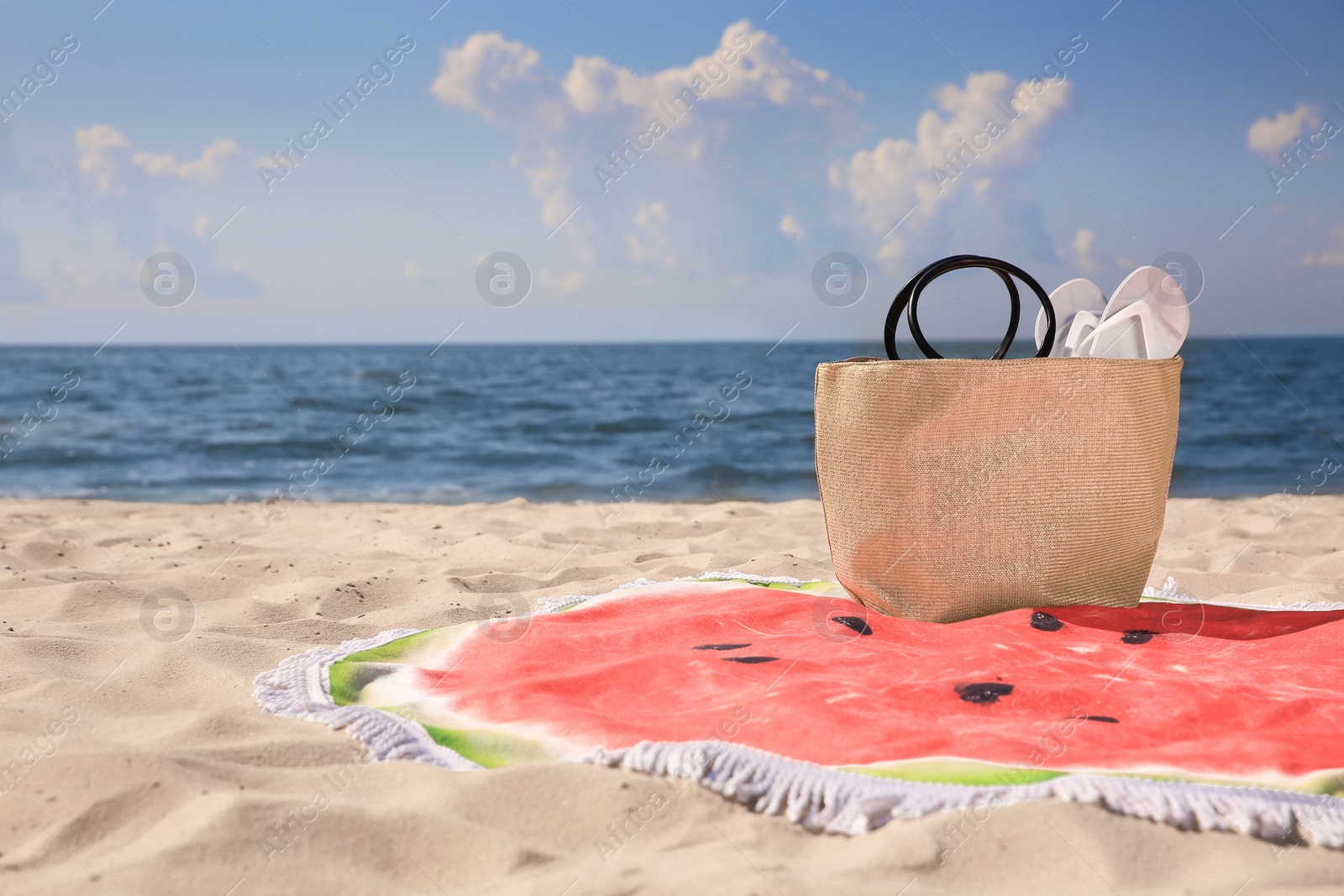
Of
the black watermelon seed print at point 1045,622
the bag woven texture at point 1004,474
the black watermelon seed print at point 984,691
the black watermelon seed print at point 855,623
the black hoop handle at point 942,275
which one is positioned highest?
the black hoop handle at point 942,275

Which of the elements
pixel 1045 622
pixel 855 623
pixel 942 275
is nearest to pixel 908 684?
pixel 855 623

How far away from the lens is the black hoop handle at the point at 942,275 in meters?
2.36

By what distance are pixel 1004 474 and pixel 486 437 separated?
858 centimetres

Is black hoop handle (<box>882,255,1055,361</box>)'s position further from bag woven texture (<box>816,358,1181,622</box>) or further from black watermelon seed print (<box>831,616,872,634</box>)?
black watermelon seed print (<box>831,616,872,634</box>)

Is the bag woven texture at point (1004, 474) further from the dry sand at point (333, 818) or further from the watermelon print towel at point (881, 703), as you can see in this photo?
the dry sand at point (333, 818)

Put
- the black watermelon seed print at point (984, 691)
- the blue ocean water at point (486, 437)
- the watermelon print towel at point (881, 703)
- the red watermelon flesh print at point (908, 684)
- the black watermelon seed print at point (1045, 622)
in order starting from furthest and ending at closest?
the blue ocean water at point (486, 437)
the black watermelon seed print at point (1045, 622)
the black watermelon seed print at point (984, 691)
the red watermelon flesh print at point (908, 684)
the watermelon print towel at point (881, 703)

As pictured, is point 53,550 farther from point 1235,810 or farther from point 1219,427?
point 1219,427

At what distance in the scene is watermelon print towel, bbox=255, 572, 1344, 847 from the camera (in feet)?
5.07

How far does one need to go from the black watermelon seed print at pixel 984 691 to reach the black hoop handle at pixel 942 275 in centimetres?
86

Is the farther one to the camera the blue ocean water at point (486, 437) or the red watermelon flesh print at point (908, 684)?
the blue ocean water at point (486, 437)

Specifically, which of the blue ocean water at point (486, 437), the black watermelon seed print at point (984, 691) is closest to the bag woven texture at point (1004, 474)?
the black watermelon seed print at point (984, 691)

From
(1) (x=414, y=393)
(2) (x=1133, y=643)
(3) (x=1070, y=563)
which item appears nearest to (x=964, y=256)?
(3) (x=1070, y=563)

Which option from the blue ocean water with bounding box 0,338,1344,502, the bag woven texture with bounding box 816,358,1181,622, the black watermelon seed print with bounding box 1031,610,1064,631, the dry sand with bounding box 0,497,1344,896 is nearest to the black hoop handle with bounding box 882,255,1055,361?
the bag woven texture with bounding box 816,358,1181,622

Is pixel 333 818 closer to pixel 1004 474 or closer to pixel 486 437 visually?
pixel 1004 474
